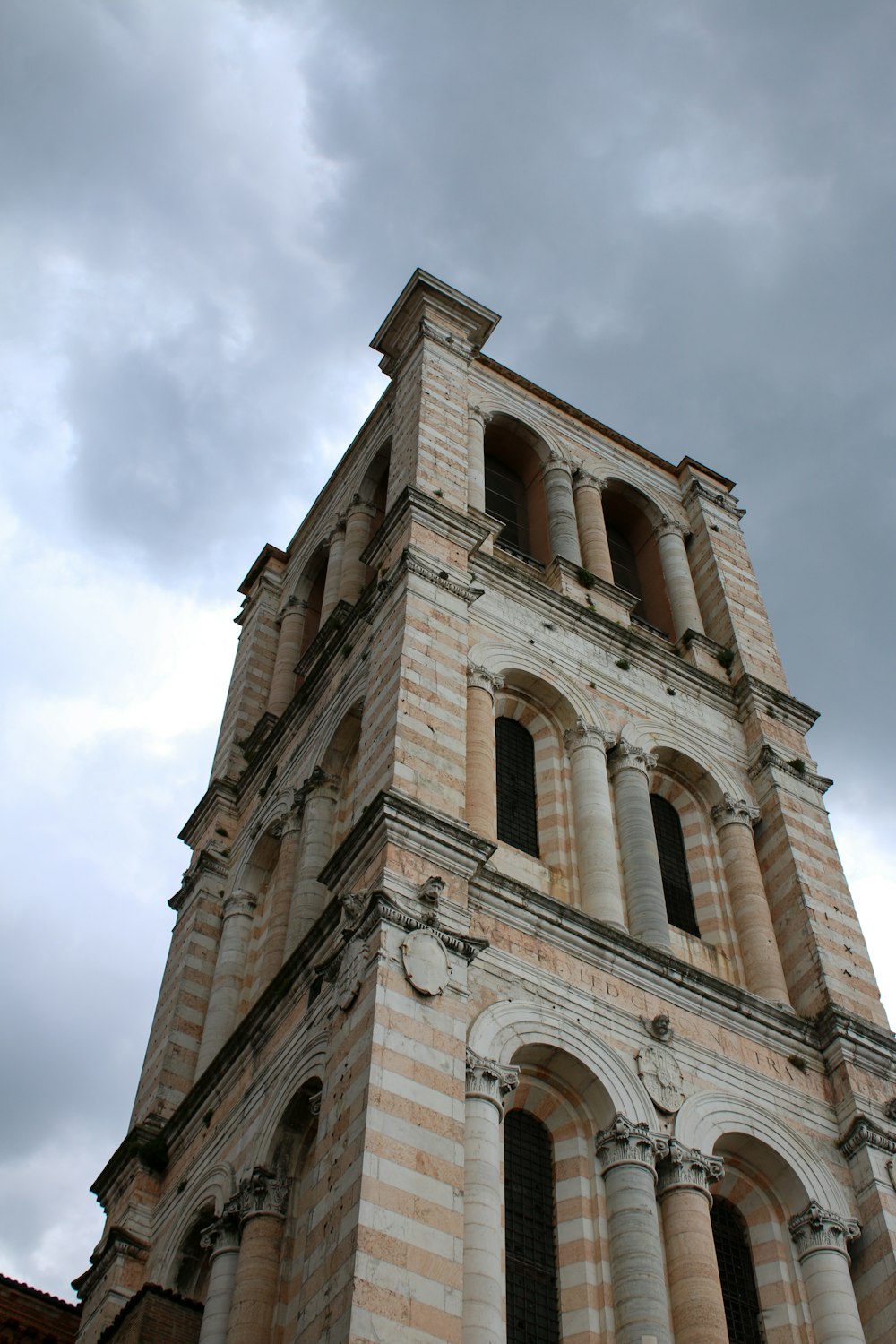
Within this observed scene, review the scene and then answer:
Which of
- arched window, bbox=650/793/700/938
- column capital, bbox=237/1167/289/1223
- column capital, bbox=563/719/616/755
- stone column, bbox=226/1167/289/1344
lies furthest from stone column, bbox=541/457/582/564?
stone column, bbox=226/1167/289/1344

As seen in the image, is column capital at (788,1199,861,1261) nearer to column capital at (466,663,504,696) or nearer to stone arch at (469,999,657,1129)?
stone arch at (469,999,657,1129)

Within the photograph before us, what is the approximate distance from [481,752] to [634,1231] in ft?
22.7

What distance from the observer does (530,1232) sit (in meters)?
15.4

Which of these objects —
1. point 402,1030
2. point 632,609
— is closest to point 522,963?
point 402,1030

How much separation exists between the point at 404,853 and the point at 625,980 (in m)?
3.26

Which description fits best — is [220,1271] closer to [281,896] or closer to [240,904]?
[281,896]

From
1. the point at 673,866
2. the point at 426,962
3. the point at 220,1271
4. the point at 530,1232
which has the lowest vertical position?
the point at 530,1232

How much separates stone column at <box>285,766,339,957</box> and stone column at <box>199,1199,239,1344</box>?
3.79 meters

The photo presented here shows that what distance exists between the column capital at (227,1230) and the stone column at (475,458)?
43.4 feet

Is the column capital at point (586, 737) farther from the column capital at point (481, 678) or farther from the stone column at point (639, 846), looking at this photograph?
the column capital at point (481, 678)

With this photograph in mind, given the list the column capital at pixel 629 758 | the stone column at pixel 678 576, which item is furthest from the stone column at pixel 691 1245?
the stone column at pixel 678 576

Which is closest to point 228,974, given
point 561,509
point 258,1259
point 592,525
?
point 258,1259

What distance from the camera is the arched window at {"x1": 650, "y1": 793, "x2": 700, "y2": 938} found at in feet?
70.1

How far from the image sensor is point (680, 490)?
108 ft
